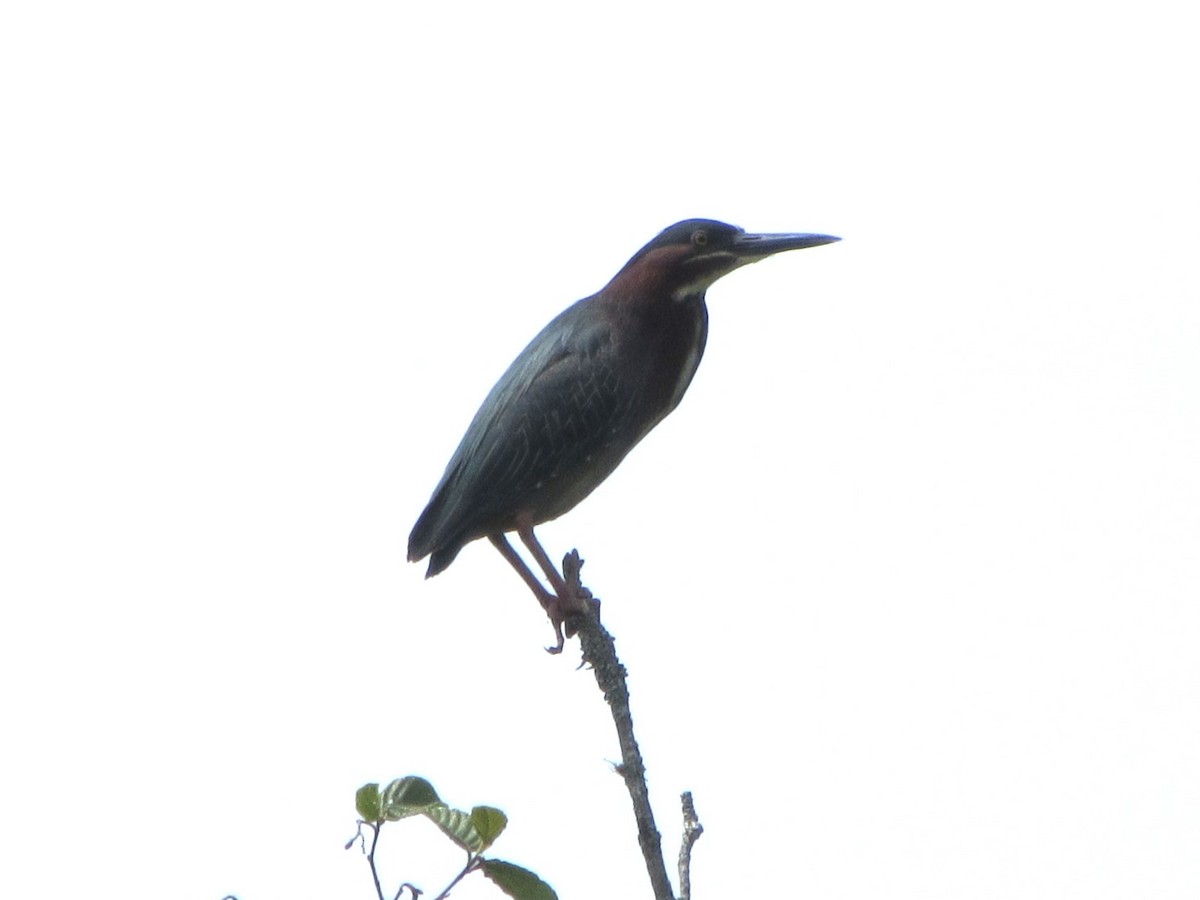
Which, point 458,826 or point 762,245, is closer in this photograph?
point 458,826

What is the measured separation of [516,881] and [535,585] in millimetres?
3305

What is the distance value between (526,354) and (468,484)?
945mm

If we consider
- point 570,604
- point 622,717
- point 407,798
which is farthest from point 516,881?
point 570,604

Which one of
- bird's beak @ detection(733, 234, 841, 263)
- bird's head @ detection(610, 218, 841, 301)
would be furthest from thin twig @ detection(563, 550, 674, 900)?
bird's beak @ detection(733, 234, 841, 263)

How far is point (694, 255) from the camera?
8.47 meters

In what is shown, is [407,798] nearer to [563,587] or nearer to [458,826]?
[458,826]

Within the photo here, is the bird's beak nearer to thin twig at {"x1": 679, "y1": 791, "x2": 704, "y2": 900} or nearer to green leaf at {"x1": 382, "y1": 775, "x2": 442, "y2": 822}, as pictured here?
thin twig at {"x1": 679, "y1": 791, "x2": 704, "y2": 900}

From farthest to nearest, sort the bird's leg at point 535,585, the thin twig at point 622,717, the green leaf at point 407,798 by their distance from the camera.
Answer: the bird's leg at point 535,585 < the thin twig at point 622,717 < the green leaf at point 407,798

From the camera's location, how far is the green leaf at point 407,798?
4.31m

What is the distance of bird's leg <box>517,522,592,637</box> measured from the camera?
6.69m

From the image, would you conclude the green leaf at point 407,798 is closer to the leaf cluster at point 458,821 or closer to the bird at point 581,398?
the leaf cluster at point 458,821

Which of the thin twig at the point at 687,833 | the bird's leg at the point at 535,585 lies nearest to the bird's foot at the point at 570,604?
the bird's leg at the point at 535,585

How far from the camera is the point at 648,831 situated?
477cm

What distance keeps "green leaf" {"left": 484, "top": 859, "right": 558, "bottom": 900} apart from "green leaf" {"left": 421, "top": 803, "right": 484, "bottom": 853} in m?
0.07
